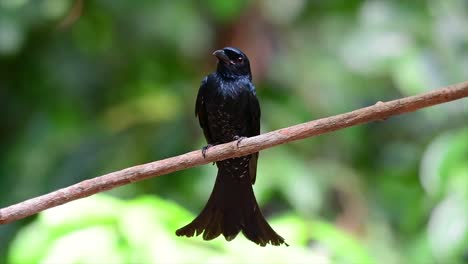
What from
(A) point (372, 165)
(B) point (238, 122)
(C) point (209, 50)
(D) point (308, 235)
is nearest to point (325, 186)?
(A) point (372, 165)

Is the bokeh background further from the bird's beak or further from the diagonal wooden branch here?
the diagonal wooden branch

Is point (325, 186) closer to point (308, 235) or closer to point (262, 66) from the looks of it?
point (262, 66)

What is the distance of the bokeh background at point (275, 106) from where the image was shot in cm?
424

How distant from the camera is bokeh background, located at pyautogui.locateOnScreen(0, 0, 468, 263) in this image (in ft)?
13.9

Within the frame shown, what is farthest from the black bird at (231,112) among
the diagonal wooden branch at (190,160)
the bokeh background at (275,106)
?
the diagonal wooden branch at (190,160)

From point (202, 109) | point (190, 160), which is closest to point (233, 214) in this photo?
point (190, 160)

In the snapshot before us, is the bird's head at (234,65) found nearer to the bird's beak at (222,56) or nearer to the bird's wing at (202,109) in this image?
the bird's beak at (222,56)

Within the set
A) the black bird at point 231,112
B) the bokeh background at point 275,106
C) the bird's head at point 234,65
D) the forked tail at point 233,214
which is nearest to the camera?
the forked tail at point 233,214

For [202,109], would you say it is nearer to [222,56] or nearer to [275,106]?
[222,56]

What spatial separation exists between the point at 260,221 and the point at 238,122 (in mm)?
668

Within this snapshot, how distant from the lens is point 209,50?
526 cm

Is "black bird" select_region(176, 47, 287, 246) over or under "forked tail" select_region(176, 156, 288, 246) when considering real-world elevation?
over

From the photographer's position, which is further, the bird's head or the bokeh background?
the bokeh background

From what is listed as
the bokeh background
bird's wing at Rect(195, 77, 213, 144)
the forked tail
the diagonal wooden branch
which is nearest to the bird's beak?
bird's wing at Rect(195, 77, 213, 144)
